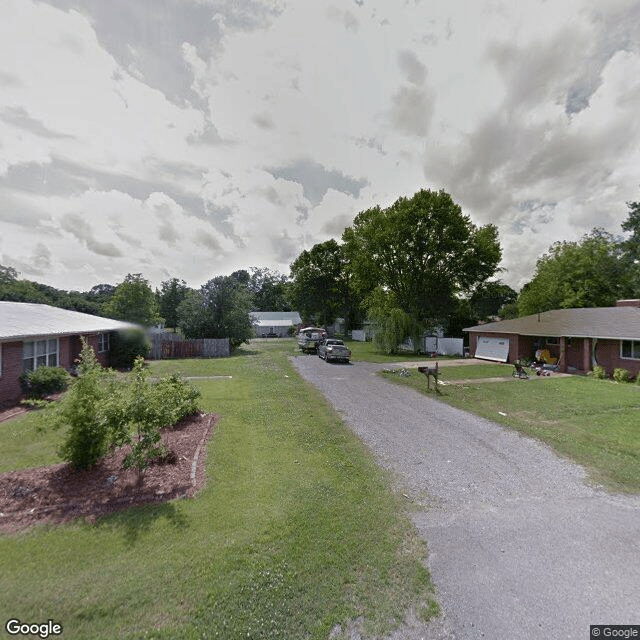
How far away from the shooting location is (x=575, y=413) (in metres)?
10.8

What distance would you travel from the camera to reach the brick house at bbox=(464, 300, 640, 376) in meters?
18.0

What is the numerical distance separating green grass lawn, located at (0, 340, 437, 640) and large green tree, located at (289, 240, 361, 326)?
4844 cm

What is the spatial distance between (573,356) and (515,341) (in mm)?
3803

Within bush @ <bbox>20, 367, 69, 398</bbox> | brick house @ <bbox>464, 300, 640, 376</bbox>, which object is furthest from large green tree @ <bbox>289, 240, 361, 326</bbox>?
bush @ <bbox>20, 367, 69, 398</bbox>

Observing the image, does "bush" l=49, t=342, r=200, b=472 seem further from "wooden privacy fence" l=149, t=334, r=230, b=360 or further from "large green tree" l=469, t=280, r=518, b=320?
"large green tree" l=469, t=280, r=518, b=320

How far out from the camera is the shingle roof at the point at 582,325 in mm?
18219

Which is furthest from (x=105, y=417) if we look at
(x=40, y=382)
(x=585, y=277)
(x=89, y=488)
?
(x=585, y=277)

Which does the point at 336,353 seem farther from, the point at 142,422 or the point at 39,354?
the point at 142,422

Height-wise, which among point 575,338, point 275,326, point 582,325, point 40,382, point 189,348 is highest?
point 582,325

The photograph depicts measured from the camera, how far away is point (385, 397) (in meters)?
13.1

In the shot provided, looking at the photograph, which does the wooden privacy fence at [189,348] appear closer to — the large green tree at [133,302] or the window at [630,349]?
the large green tree at [133,302]

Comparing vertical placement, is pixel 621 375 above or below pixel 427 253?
below

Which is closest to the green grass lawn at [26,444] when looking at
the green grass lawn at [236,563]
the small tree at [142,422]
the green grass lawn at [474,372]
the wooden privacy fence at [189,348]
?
the small tree at [142,422]

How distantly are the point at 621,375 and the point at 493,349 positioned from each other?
31.2 feet
